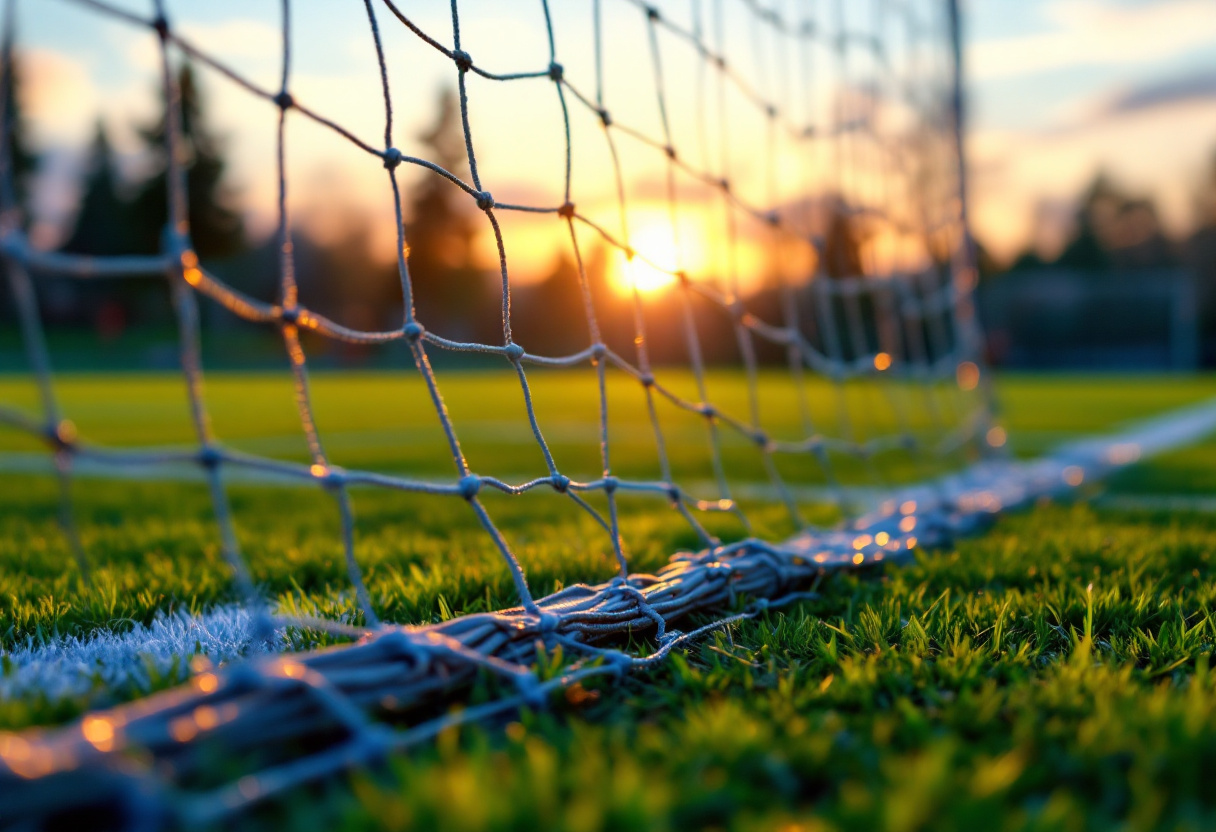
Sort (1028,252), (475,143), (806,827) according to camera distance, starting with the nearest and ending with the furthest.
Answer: (806,827) < (475,143) < (1028,252)

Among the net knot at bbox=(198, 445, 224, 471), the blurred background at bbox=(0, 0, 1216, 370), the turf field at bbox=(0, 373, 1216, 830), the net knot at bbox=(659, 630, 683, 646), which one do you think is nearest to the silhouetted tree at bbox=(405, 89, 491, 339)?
the blurred background at bbox=(0, 0, 1216, 370)

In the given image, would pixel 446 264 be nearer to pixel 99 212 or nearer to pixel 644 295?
pixel 99 212

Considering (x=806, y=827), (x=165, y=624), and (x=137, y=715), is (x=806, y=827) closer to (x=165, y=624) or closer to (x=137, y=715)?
(x=137, y=715)

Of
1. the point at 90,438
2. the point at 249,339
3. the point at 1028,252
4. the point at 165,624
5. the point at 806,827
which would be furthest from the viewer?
the point at 1028,252

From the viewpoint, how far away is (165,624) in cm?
163

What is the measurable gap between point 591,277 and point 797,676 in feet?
6.45

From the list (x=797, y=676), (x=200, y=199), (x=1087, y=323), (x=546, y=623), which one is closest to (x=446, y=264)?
(x=200, y=199)

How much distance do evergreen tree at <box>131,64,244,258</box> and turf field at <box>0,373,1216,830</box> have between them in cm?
3282

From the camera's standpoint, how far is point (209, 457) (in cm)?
117

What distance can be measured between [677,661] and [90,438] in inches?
273

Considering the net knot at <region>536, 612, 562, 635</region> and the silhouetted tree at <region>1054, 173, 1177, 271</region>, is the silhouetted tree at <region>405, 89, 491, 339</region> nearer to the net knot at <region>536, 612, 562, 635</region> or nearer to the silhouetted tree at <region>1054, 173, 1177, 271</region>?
the silhouetted tree at <region>1054, 173, 1177, 271</region>

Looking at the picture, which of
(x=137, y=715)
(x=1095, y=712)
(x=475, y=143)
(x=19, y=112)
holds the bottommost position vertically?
(x=1095, y=712)

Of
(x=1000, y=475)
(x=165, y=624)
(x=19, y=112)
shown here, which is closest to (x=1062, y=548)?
(x=1000, y=475)

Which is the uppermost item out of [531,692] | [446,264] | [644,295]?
[446,264]
